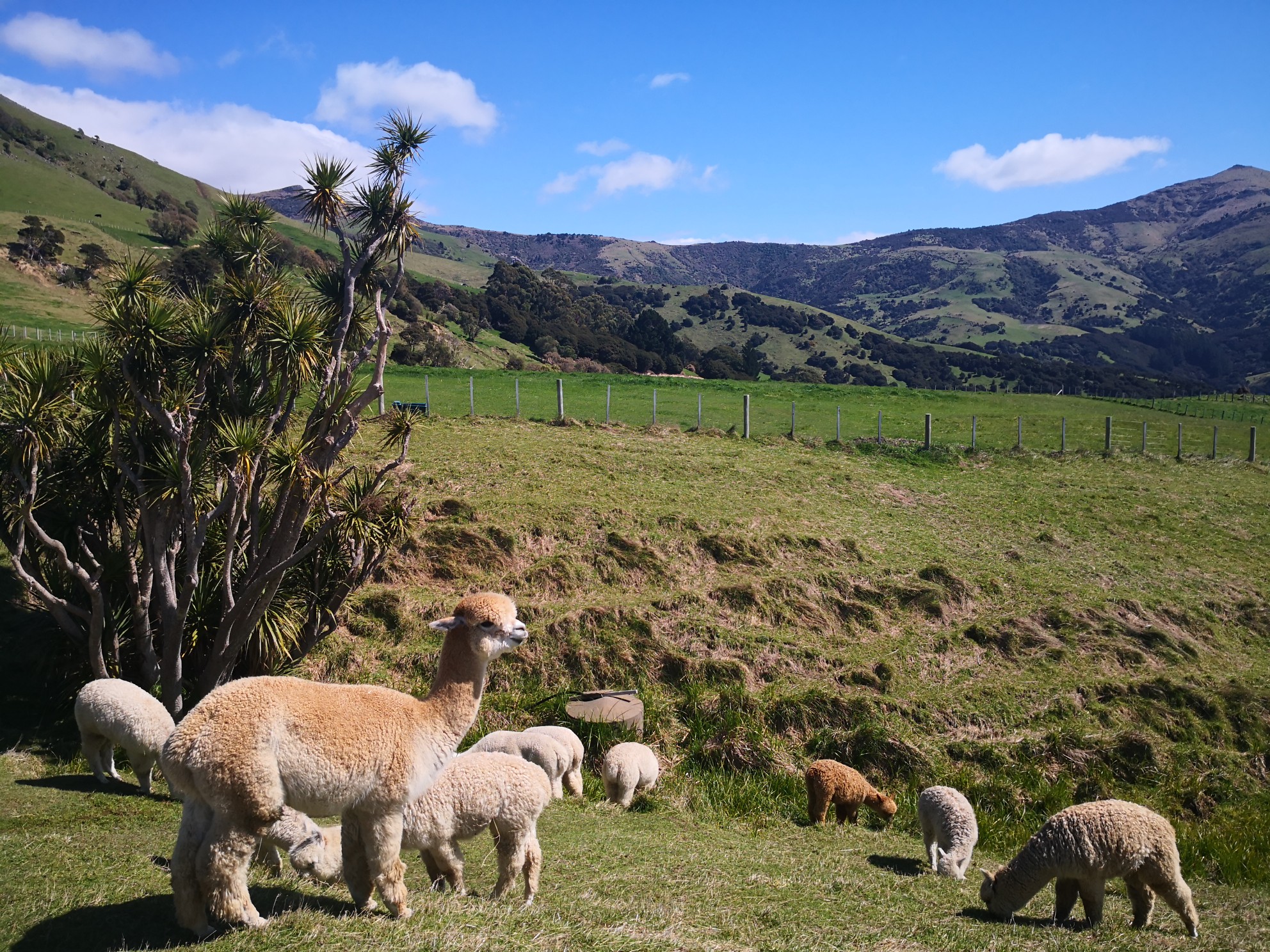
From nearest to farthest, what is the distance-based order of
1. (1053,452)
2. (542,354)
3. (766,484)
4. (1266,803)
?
1. (1266,803)
2. (766,484)
3. (1053,452)
4. (542,354)

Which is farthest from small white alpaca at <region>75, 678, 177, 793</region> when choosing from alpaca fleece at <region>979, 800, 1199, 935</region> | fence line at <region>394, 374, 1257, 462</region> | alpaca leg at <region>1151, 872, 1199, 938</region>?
fence line at <region>394, 374, 1257, 462</region>

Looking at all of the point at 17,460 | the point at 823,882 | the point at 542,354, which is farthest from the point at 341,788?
the point at 542,354

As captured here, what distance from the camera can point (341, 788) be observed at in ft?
19.4

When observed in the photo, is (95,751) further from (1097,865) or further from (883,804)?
(1097,865)

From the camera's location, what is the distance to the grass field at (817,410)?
33594 millimetres

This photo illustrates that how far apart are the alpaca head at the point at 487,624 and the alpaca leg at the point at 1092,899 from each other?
5.95 meters

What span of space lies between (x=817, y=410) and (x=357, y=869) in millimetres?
35074

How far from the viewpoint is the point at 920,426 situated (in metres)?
36.7

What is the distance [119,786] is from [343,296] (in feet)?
23.1

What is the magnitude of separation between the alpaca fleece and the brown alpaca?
3562mm

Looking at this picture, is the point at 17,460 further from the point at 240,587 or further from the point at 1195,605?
the point at 1195,605

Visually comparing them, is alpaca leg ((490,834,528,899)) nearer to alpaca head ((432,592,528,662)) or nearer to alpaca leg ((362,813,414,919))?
alpaca leg ((362,813,414,919))

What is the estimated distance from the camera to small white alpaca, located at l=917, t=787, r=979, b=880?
32.3 ft

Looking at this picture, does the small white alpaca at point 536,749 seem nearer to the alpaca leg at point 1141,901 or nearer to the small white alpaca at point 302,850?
the small white alpaca at point 302,850
